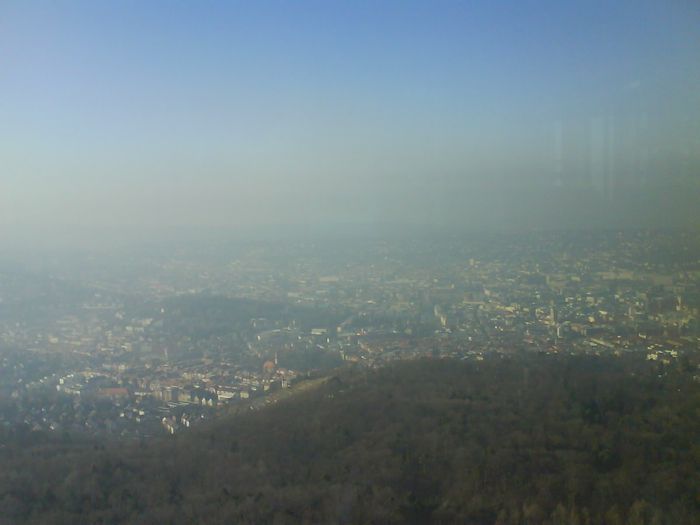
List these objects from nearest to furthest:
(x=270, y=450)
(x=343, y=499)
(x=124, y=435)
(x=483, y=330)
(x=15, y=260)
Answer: (x=343, y=499) → (x=270, y=450) → (x=124, y=435) → (x=483, y=330) → (x=15, y=260)

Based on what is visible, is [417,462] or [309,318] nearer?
[417,462]

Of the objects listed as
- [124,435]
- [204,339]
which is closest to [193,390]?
[124,435]

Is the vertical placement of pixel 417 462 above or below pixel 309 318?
above

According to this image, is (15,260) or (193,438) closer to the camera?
(193,438)

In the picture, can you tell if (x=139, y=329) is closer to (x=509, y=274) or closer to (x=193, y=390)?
(x=193, y=390)

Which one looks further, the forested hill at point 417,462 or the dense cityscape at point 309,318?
the dense cityscape at point 309,318
